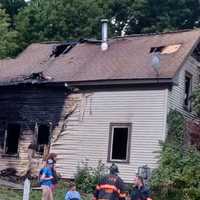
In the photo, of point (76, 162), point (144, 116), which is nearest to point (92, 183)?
point (76, 162)

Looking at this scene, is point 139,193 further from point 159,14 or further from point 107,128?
point 159,14

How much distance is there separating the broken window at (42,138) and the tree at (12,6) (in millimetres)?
25844

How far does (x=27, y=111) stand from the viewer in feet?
79.7

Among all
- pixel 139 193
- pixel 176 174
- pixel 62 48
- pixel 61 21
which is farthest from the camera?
pixel 61 21

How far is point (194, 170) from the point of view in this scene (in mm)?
19016

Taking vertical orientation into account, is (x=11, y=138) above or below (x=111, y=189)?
above

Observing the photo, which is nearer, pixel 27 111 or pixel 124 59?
pixel 124 59

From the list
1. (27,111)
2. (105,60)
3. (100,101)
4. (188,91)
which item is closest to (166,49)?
(188,91)

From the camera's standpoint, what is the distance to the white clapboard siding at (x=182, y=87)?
21.8 meters

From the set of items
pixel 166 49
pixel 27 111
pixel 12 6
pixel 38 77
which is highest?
pixel 12 6

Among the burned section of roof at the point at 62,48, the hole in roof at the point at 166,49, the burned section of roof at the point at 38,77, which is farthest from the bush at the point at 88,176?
the burned section of roof at the point at 62,48

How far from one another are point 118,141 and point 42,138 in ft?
12.3

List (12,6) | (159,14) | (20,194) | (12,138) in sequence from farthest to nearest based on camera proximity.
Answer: (12,6) → (159,14) → (12,138) → (20,194)

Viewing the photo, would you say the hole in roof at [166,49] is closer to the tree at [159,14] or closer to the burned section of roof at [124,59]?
the burned section of roof at [124,59]
